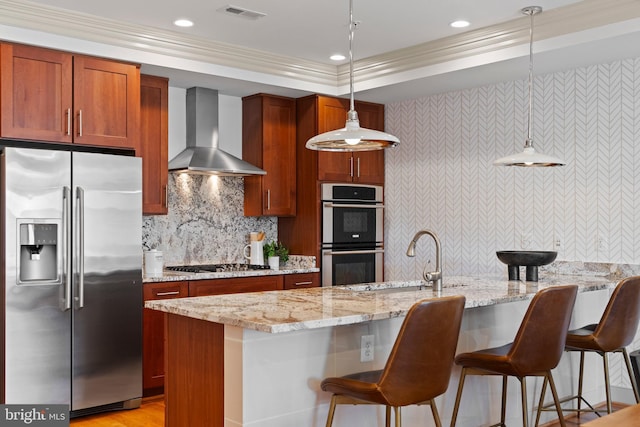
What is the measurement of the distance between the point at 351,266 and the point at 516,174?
1.64 metres

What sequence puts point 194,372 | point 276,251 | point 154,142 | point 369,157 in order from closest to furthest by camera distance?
point 194,372 < point 154,142 < point 276,251 < point 369,157

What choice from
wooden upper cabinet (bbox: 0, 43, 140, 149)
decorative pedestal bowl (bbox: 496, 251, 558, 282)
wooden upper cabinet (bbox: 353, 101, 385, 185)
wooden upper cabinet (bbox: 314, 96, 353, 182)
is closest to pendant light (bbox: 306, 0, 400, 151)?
decorative pedestal bowl (bbox: 496, 251, 558, 282)

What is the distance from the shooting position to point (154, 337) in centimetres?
470

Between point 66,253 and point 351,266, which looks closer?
point 66,253

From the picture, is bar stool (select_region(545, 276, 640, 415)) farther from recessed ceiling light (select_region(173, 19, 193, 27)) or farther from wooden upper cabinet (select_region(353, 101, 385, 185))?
recessed ceiling light (select_region(173, 19, 193, 27))

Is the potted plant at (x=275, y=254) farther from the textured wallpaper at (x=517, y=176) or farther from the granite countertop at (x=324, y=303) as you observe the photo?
the granite countertop at (x=324, y=303)

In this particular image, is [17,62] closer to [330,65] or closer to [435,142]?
[330,65]

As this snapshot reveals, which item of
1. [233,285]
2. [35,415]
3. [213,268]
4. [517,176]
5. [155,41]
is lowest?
[35,415]

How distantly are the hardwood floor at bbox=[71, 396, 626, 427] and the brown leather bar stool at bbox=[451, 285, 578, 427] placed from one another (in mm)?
1065

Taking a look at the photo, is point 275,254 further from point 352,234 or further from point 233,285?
point 233,285

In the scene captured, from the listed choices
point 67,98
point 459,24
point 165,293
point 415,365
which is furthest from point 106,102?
point 415,365

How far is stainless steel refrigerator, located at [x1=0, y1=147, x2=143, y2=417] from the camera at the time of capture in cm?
397

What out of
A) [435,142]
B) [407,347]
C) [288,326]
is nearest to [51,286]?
[288,326]

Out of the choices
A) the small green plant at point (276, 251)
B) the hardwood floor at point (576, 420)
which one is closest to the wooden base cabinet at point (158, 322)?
the small green plant at point (276, 251)
